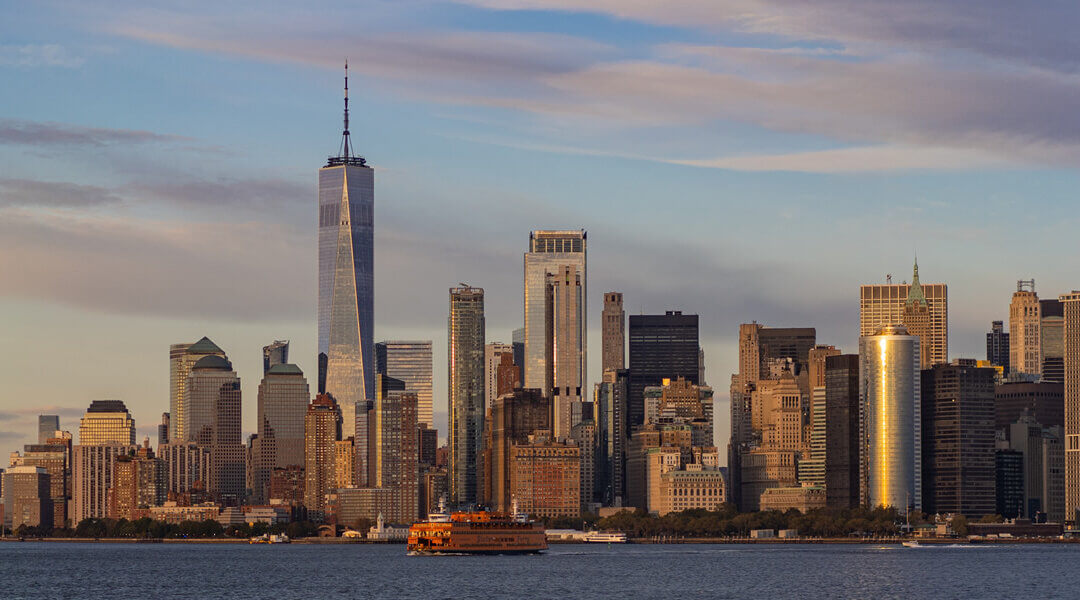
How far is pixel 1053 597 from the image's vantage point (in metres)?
168

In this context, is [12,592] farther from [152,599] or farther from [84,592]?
[152,599]

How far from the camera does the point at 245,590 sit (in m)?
179

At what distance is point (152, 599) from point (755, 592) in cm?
5197

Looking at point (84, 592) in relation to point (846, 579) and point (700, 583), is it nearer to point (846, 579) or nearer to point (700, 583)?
point (700, 583)

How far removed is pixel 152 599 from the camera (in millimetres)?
169250

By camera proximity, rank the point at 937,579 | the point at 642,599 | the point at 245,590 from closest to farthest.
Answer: the point at 642,599, the point at 245,590, the point at 937,579

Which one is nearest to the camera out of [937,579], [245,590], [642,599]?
[642,599]

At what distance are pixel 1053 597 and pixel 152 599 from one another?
251 ft

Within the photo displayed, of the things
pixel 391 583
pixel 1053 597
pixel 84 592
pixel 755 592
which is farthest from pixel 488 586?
pixel 1053 597

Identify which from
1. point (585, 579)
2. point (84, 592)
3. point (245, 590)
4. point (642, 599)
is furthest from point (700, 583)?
point (84, 592)

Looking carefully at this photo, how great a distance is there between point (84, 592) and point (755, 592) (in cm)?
6064

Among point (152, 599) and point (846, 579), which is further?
point (846, 579)

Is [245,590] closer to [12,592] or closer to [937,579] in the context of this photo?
[12,592]

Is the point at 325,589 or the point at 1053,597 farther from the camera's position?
the point at 325,589
